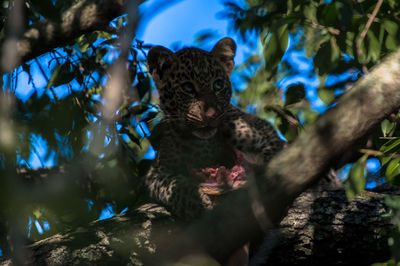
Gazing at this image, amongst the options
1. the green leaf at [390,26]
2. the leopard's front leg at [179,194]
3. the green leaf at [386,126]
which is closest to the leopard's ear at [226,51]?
the leopard's front leg at [179,194]

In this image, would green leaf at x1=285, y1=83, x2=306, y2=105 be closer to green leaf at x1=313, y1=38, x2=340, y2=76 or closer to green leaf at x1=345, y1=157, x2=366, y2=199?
green leaf at x1=313, y1=38, x2=340, y2=76

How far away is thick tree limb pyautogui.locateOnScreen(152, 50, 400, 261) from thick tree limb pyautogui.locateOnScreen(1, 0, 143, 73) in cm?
238

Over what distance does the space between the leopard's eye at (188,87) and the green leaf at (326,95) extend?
1508mm

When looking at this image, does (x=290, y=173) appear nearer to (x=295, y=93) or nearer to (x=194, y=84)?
(x=295, y=93)

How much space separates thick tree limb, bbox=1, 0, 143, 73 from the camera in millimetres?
4027

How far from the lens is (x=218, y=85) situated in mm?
5047

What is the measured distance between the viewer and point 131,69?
5.43 meters

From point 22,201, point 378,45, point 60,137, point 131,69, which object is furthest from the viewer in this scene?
Result: point 131,69

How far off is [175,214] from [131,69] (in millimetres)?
2035

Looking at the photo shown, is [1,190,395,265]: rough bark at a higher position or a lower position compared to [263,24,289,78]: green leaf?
lower

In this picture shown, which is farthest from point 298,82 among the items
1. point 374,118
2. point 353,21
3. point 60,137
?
point 60,137

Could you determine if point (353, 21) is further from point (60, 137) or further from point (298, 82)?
point (60, 137)

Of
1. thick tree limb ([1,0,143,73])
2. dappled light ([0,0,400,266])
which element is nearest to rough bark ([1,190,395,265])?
dappled light ([0,0,400,266])

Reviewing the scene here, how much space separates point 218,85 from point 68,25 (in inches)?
69.1
